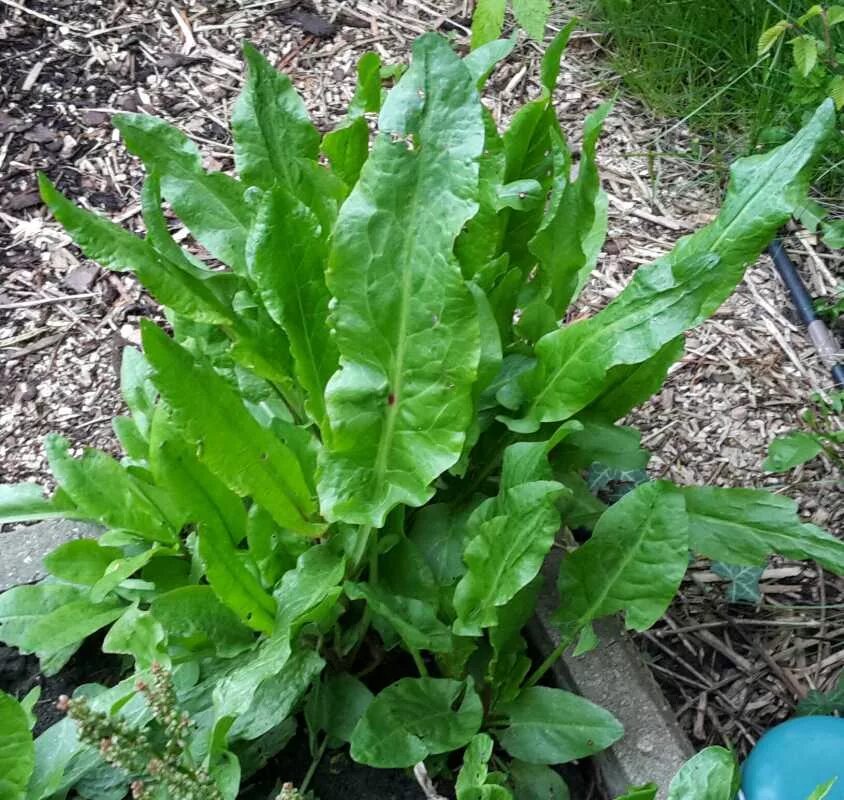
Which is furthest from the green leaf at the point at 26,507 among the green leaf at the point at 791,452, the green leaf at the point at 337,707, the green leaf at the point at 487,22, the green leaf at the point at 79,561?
the green leaf at the point at 791,452

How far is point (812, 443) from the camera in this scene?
5.77 feet

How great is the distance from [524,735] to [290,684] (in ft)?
1.08

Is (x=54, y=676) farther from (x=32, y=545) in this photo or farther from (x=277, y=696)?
(x=277, y=696)

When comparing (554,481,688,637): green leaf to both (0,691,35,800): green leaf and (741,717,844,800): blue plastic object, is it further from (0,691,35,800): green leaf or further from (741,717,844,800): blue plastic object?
(0,691,35,800): green leaf

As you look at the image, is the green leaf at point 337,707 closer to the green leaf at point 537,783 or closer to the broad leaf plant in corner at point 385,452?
the broad leaf plant in corner at point 385,452

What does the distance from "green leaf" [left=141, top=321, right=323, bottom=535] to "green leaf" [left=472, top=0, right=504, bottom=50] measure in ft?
2.83

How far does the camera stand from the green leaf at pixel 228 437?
1150 millimetres

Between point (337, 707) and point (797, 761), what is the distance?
0.64 meters

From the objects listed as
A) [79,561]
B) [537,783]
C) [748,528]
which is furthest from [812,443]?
[79,561]

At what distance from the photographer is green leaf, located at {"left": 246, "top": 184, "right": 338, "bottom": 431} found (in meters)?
1.19

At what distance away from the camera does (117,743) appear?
1.03 metres

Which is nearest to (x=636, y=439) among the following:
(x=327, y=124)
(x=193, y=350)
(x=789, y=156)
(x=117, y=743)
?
(x=789, y=156)

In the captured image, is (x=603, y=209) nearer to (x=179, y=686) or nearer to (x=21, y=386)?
(x=179, y=686)

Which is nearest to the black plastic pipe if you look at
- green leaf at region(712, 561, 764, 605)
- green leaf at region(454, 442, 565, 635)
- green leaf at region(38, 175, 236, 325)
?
green leaf at region(712, 561, 764, 605)
